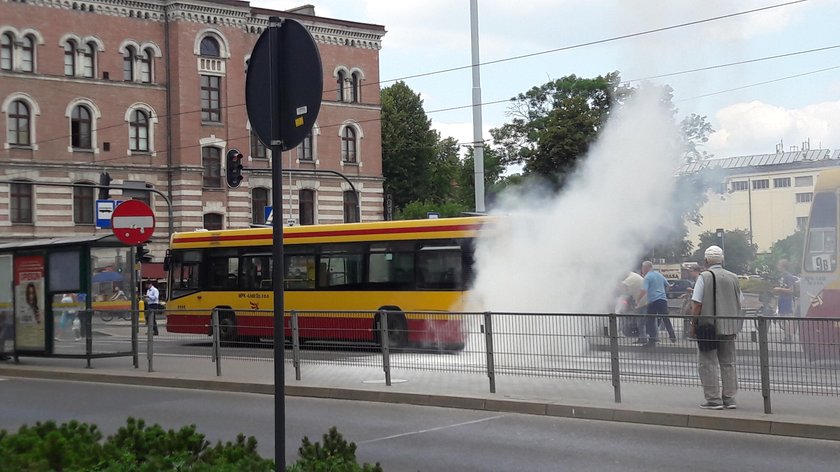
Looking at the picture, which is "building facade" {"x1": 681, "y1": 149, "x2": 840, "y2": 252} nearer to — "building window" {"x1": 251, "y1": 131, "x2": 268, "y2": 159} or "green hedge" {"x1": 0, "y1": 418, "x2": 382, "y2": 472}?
"building window" {"x1": 251, "y1": 131, "x2": 268, "y2": 159}

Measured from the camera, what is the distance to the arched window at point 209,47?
52.6 m

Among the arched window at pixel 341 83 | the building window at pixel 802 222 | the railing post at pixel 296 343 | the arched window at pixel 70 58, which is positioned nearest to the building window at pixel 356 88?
the arched window at pixel 341 83

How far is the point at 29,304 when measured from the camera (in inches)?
760

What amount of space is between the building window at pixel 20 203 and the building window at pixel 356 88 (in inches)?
742

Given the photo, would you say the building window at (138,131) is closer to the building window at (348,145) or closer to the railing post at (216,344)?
the building window at (348,145)

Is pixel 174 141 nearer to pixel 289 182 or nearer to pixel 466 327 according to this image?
pixel 289 182

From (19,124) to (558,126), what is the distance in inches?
1048

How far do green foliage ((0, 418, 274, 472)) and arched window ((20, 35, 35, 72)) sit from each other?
4436cm

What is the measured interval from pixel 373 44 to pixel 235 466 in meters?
54.3

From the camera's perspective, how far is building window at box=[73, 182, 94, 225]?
164 ft

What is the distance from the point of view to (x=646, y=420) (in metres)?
11.1

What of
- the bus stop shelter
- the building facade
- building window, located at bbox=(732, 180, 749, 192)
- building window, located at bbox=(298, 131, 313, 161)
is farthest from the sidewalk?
building window, located at bbox=(732, 180, 749, 192)

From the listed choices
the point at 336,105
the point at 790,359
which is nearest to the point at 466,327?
the point at 790,359

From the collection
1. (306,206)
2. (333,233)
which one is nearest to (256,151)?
(306,206)
